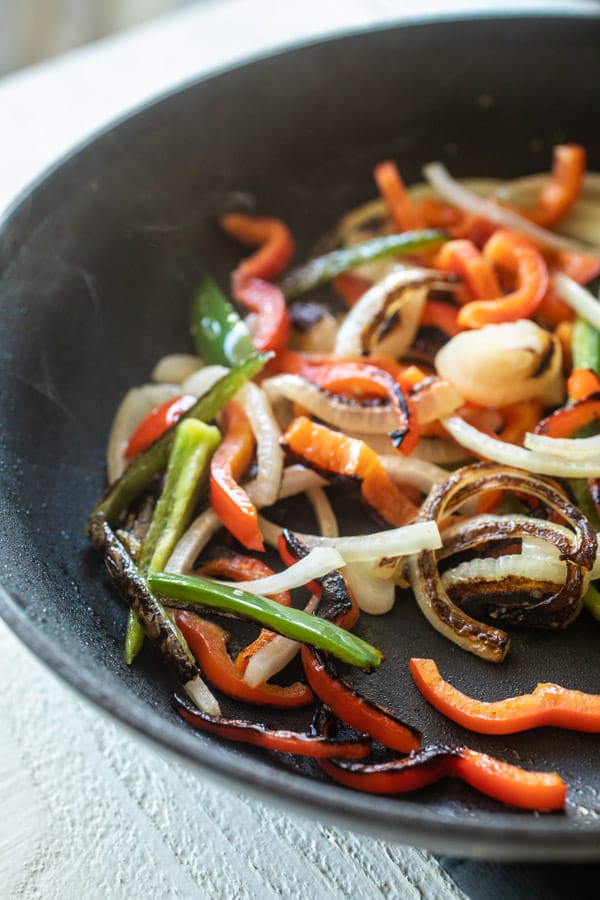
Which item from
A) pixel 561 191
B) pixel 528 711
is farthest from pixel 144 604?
pixel 561 191

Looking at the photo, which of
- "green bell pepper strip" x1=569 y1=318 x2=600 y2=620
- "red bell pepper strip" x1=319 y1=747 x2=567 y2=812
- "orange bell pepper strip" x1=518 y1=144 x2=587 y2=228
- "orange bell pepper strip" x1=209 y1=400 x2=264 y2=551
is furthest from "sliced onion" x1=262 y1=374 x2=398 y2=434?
"orange bell pepper strip" x1=518 y1=144 x2=587 y2=228

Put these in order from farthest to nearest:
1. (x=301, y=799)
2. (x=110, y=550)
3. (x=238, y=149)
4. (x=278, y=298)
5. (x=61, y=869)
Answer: (x=238, y=149) < (x=278, y=298) < (x=110, y=550) < (x=61, y=869) < (x=301, y=799)

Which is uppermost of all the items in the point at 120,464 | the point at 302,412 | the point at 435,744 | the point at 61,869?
the point at 120,464

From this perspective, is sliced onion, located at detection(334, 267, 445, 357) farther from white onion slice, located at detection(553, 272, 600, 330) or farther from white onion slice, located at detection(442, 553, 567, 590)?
white onion slice, located at detection(442, 553, 567, 590)

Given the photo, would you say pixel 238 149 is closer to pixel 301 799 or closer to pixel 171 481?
pixel 171 481

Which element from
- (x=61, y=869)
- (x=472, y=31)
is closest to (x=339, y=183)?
(x=472, y=31)

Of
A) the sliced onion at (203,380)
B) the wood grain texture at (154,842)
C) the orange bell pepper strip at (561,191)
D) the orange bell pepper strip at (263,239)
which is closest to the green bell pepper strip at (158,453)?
the sliced onion at (203,380)
